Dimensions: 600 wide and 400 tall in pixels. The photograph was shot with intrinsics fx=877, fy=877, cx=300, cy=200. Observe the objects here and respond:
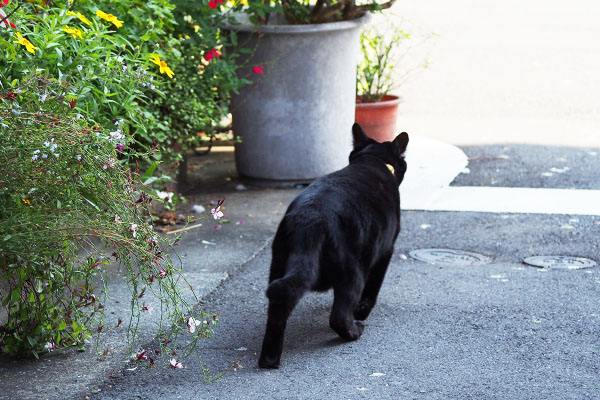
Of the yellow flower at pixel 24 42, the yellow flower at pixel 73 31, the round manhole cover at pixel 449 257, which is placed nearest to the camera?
the yellow flower at pixel 24 42

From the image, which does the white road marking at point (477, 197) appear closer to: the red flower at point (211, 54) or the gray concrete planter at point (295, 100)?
the gray concrete planter at point (295, 100)

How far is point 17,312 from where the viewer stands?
4051 millimetres

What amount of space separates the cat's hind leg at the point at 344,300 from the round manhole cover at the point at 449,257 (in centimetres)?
162

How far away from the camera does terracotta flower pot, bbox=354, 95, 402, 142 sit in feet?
28.3

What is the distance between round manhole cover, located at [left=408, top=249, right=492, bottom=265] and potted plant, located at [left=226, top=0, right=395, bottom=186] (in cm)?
189

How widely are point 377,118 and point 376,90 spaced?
0.61 meters

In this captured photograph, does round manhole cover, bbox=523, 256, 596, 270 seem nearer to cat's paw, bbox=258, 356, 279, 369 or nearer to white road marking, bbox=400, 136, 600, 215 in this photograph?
white road marking, bbox=400, 136, 600, 215

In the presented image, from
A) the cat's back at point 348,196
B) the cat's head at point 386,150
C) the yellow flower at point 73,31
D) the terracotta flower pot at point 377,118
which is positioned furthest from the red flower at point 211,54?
the yellow flower at point 73,31

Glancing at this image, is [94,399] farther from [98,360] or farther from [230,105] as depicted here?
[230,105]

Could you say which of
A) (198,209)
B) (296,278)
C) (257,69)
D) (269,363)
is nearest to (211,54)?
(257,69)

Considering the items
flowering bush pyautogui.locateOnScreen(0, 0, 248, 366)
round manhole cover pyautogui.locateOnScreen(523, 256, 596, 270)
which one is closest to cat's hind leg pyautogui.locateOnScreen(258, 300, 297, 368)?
flowering bush pyautogui.locateOnScreen(0, 0, 248, 366)

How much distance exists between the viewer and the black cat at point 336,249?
411cm

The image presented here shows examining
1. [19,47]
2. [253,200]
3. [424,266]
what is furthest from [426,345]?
[253,200]

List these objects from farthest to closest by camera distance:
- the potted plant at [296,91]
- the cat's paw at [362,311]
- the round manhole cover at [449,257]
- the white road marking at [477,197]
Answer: the potted plant at [296,91] < the white road marking at [477,197] < the round manhole cover at [449,257] < the cat's paw at [362,311]
